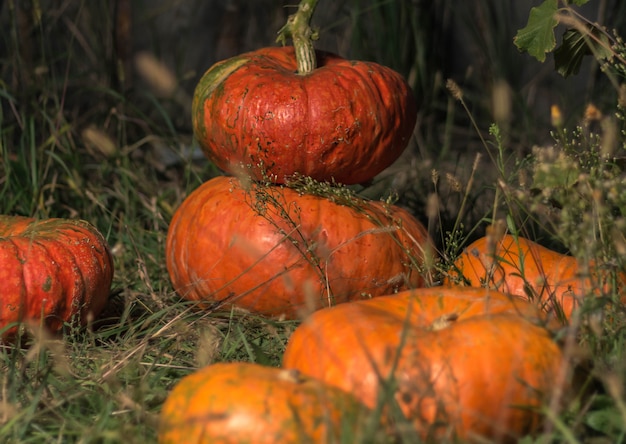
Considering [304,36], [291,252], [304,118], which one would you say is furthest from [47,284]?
[304,36]

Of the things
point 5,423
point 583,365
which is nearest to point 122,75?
point 5,423

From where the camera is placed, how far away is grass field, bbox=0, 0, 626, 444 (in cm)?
182

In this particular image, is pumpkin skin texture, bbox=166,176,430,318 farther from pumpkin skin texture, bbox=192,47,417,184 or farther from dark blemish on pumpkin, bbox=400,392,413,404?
dark blemish on pumpkin, bbox=400,392,413,404

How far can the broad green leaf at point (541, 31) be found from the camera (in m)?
2.37

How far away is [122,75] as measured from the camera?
383 cm

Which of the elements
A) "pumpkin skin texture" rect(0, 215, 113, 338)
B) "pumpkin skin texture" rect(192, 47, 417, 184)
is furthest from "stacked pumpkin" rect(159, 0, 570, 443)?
"pumpkin skin texture" rect(0, 215, 113, 338)

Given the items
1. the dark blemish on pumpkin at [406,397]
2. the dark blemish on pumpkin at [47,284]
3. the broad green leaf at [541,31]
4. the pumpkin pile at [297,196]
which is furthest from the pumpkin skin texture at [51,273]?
the broad green leaf at [541,31]

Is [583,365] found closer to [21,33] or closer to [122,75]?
[122,75]

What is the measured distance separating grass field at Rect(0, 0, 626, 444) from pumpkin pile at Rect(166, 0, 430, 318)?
0.41 feet

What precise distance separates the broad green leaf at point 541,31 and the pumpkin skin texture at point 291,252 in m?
0.62

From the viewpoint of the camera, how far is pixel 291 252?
2.60 m

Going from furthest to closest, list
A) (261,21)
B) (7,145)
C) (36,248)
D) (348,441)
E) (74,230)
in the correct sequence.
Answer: (261,21) < (7,145) < (74,230) < (36,248) < (348,441)

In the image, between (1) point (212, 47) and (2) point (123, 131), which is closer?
(2) point (123, 131)

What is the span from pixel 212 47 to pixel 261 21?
1.23 ft
